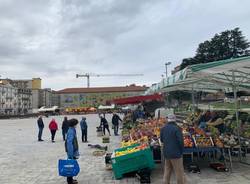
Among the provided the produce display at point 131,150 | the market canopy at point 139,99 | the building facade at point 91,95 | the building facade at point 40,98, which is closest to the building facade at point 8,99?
the building facade at point 40,98

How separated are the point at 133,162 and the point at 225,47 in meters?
56.9

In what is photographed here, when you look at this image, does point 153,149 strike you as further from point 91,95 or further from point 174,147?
point 91,95

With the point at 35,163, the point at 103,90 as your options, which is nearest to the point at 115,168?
the point at 35,163

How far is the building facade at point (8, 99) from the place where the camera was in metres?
146

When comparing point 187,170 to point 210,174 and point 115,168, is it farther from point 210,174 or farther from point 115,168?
point 115,168

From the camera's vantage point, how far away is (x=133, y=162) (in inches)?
356

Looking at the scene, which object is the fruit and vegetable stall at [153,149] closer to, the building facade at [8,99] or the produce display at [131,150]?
the produce display at [131,150]

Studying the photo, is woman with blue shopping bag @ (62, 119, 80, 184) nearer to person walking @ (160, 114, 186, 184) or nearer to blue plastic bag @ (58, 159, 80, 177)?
blue plastic bag @ (58, 159, 80, 177)

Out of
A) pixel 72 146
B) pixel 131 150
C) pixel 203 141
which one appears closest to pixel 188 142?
pixel 203 141

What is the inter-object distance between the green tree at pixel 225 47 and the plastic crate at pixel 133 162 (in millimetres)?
54535

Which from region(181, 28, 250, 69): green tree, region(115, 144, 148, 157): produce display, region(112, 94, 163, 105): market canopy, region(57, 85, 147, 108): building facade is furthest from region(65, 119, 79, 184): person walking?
region(57, 85, 147, 108): building facade

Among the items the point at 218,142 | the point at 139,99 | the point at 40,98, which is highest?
the point at 40,98

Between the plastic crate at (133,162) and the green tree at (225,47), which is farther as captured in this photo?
the green tree at (225,47)

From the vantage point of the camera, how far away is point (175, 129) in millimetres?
7203
